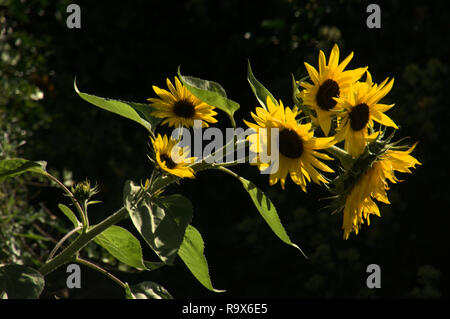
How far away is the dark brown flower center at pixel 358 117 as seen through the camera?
1.00m

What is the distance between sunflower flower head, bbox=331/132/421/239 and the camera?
100 cm

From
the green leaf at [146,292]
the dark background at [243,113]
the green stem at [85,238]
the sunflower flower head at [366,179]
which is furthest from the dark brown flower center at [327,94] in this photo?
the dark background at [243,113]

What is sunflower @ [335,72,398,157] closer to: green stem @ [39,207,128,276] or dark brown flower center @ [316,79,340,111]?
dark brown flower center @ [316,79,340,111]

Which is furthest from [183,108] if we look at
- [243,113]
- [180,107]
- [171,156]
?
[243,113]

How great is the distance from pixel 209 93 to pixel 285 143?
15cm

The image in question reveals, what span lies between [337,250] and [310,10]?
1.20 m

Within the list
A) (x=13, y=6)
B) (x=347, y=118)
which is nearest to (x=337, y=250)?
(x=347, y=118)

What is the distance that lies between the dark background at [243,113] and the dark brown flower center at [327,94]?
156 centimetres

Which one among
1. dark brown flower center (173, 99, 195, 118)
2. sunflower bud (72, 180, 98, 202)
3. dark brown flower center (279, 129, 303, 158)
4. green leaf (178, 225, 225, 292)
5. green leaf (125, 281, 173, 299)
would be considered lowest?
green leaf (125, 281, 173, 299)

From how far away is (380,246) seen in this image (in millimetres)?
2582

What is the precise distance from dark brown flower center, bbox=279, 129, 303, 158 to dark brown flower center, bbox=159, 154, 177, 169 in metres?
0.19

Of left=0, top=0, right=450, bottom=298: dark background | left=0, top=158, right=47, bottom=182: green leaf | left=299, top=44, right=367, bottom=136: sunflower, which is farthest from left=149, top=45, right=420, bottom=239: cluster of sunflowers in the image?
left=0, top=0, right=450, bottom=298: dark background

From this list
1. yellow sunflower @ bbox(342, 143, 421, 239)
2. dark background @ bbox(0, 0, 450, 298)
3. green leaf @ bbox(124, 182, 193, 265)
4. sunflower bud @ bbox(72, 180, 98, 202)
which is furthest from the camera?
dark background @ bbox(0, 0, 450, 298)

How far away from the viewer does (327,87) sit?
3.43ft
